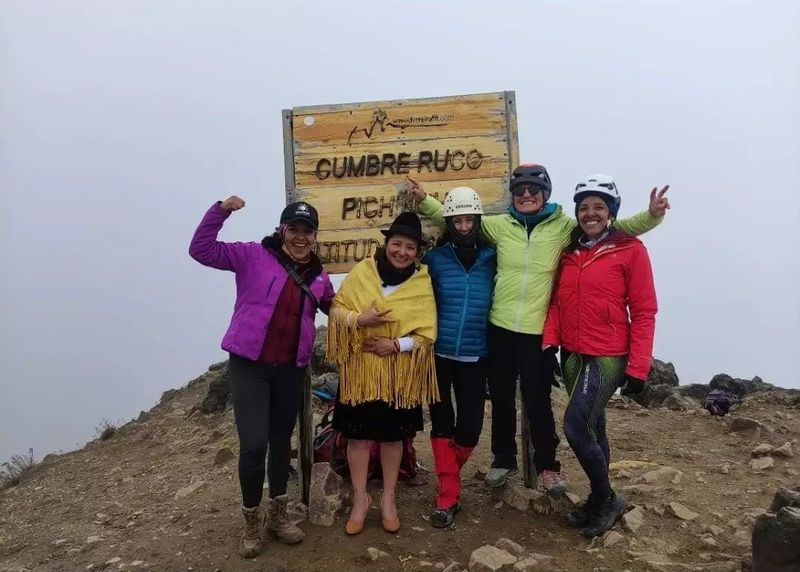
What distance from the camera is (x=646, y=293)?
Answer: 440 centimetres

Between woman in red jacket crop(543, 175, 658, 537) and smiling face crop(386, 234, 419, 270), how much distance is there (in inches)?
46.9

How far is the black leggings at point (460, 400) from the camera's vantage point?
15.9ft

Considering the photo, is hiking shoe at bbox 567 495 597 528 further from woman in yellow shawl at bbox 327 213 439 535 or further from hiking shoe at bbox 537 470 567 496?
woman in yellow shawl at bbox 327 213 439 535

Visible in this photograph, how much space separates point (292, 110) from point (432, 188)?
1573 mm

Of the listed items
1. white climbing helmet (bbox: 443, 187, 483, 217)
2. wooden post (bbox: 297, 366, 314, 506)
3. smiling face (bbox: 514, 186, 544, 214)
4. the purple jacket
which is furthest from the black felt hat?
wooden post (bbox: 297, 366, 314, 506)

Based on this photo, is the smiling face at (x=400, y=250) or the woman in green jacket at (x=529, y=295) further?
the woman in green jacket at (x=529, y=295)

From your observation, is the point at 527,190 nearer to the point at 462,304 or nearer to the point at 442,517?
the point at 462,304

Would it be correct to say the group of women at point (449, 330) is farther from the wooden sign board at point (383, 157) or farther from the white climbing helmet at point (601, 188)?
the wooden sign board at point (383, 157)

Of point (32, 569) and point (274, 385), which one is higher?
point (274, 385)

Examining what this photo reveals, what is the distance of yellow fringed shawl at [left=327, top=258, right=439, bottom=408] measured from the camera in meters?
4.61

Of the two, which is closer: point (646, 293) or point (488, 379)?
point (646, 293)

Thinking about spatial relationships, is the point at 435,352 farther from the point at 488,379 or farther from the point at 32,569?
the point at 32,569

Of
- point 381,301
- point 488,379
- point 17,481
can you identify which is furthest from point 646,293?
point 17,481

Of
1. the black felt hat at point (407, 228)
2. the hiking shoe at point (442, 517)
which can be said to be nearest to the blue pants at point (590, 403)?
the hiking shoe at point (442, 517)
